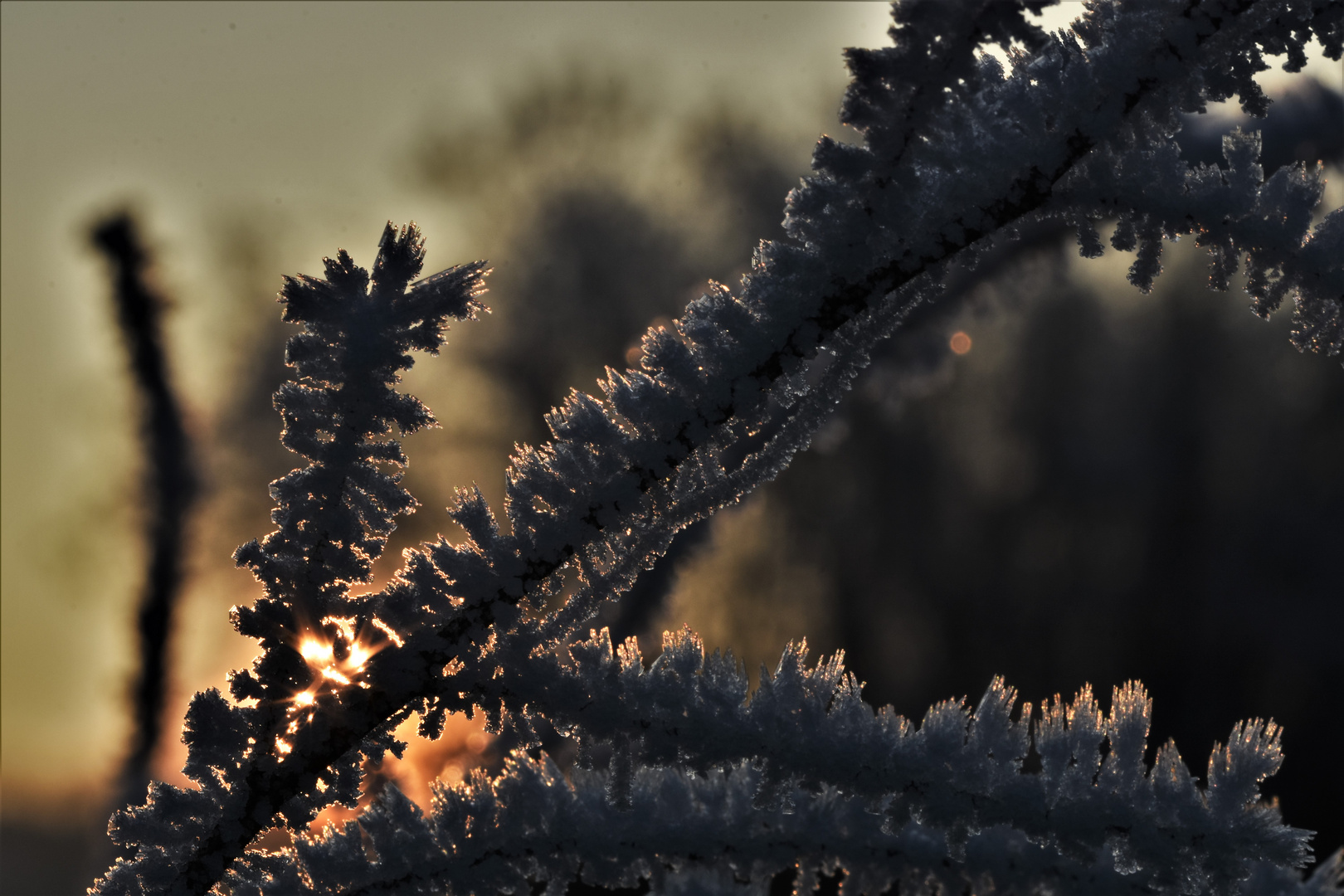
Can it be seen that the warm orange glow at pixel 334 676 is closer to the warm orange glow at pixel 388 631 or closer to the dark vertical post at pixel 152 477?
the warm orange glow at pixel 388 631

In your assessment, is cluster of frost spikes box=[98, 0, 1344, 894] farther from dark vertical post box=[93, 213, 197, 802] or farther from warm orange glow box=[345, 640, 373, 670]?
dark vertical post box=[93, 213, 197, 802]

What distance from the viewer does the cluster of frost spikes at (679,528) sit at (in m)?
0.19

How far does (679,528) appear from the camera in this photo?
217 millimetres

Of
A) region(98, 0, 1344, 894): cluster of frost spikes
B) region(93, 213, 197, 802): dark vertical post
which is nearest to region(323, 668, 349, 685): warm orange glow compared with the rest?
region(98, 0, 1344, 894): cluster of frost spikes

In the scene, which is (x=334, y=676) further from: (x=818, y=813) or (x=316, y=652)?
Answer: (x=818, y=813)

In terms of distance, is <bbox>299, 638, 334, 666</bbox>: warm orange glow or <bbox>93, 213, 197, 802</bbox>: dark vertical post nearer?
<bbox>299, 638, 334, 666</bbox>: warm orange glow

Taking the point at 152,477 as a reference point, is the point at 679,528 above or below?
below

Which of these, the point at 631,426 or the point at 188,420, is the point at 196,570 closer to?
the point at 188,420

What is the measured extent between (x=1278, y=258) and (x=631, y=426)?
0.17 m

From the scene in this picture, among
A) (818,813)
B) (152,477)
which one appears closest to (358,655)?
(818,813)

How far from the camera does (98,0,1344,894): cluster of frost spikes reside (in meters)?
0.19

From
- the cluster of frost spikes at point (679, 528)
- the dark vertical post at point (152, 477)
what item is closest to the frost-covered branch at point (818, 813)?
the cluster of frost spikes at point (679, 528)

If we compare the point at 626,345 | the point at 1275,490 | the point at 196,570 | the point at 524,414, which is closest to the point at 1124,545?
the point at 1275,490

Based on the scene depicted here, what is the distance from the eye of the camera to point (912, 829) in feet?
0.68
